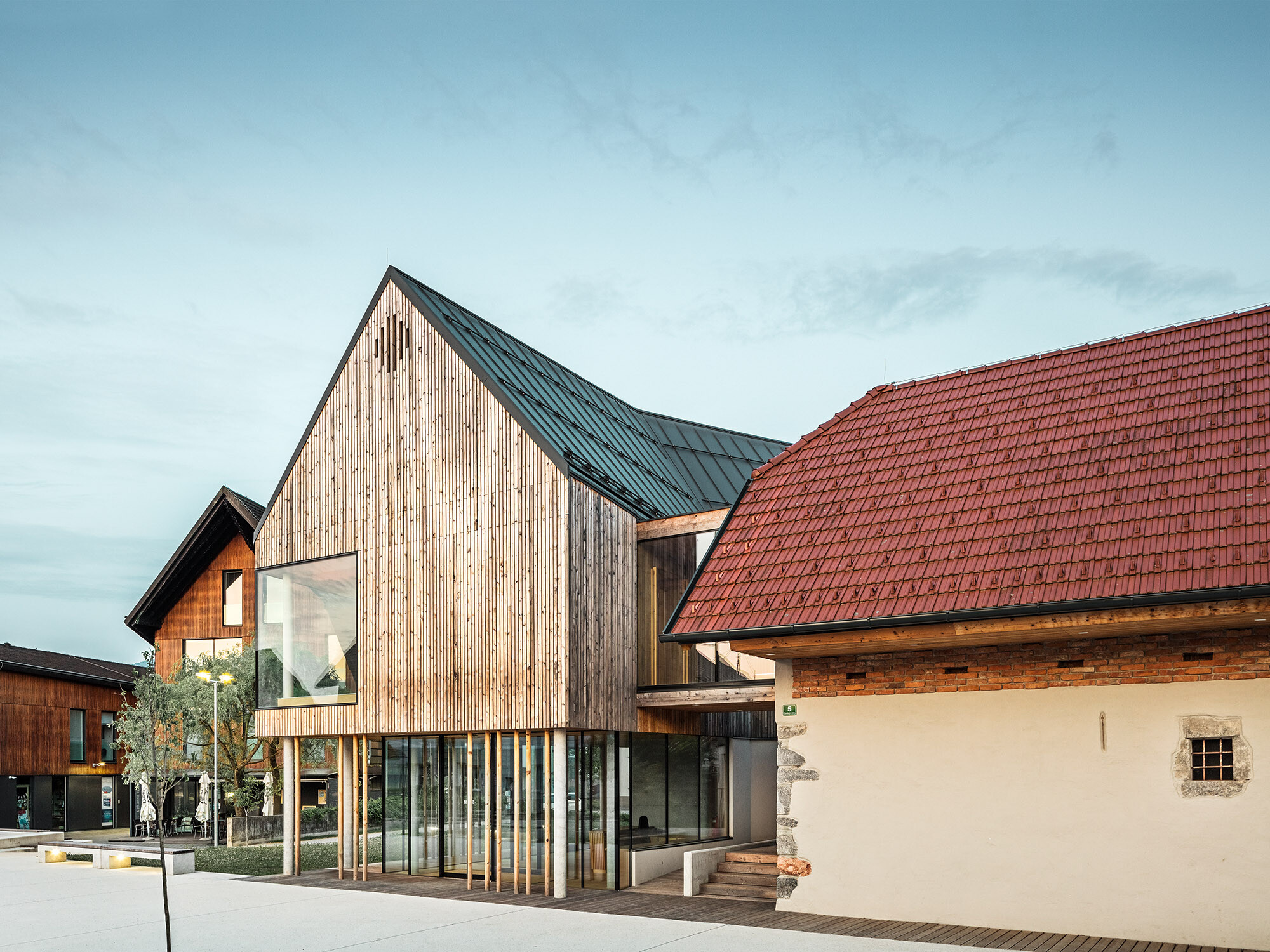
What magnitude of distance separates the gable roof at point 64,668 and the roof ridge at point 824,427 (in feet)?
94.7

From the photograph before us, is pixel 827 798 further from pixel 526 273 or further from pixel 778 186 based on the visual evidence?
pixel 526 273

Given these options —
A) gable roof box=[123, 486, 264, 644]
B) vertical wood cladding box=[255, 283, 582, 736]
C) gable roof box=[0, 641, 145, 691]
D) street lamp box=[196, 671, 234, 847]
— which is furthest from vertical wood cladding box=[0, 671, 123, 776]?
vertical wood cladding box=[255, 283, 582, 736]

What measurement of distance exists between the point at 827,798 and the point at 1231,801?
4464 millimetres

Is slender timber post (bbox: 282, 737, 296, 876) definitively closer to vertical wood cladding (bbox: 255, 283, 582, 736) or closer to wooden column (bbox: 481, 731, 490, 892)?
vertical wood cladding (bbox: 255, 283, 582, 736)

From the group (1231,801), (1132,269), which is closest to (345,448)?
(1231,801)

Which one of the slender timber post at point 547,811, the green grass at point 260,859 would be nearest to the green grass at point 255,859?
the green grass at point 260,859

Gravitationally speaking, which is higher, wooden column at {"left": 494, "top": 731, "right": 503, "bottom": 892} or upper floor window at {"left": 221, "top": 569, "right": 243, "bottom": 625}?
upper floor window at {"left": 221, "top": 569, "right": 243, "bottom": 625}

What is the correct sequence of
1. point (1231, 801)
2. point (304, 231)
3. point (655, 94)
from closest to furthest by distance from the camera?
point (1231, 801), point (655, 94), point (304, 231)

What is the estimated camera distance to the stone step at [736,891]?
1628 cm

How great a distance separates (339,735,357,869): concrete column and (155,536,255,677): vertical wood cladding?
1769cm

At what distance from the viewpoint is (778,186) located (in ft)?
74.5

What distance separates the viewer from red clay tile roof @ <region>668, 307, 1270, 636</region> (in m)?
11.5

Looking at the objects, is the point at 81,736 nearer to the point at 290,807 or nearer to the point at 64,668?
the point at 64,668

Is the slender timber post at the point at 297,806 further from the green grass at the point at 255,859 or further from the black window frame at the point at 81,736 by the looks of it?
the black window frame at the point at 81,736
